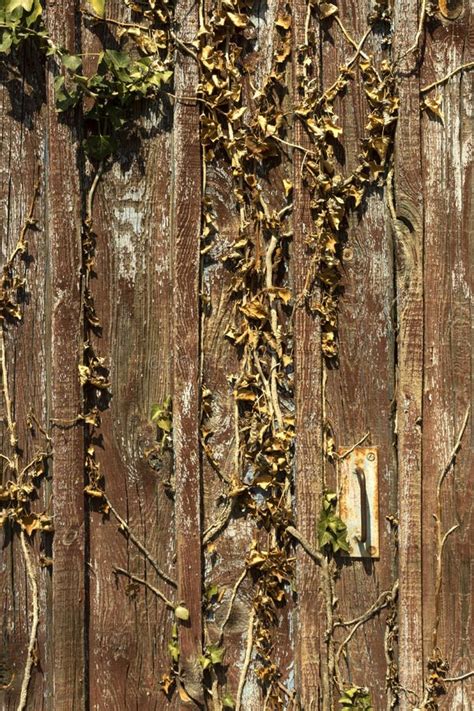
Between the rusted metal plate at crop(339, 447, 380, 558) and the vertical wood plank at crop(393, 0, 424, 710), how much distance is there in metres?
0.09

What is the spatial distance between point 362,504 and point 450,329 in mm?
667

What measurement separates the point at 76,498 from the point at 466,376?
1395 mm

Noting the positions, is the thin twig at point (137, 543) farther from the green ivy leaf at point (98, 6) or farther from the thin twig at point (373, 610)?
the green ivy leaf at point (98, 6)

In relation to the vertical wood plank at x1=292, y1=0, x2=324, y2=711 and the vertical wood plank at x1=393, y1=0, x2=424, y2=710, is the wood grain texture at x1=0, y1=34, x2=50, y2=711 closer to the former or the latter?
the vertical wood plank at x1=292, y1=0, x2=324, y2=711

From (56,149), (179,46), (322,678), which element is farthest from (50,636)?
(179,46)

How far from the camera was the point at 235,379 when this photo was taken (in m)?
2.59

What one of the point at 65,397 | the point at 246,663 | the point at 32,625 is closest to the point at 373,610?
the point at 246,663

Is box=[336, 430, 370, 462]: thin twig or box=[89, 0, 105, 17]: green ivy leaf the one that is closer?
box=[89, 0, 105, 17]: green ivy leaf

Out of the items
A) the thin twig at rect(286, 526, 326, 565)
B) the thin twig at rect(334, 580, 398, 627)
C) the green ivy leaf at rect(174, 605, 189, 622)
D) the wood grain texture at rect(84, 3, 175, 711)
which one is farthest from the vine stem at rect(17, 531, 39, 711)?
the thin twig at rect(334, 580, 398, 627)

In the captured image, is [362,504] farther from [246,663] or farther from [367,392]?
[246,663]

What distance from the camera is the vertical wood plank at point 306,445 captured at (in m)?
2.54

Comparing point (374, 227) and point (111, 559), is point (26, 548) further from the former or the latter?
point (374, 227)

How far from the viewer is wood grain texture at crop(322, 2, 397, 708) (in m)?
2.58

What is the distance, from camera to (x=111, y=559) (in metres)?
2.60
